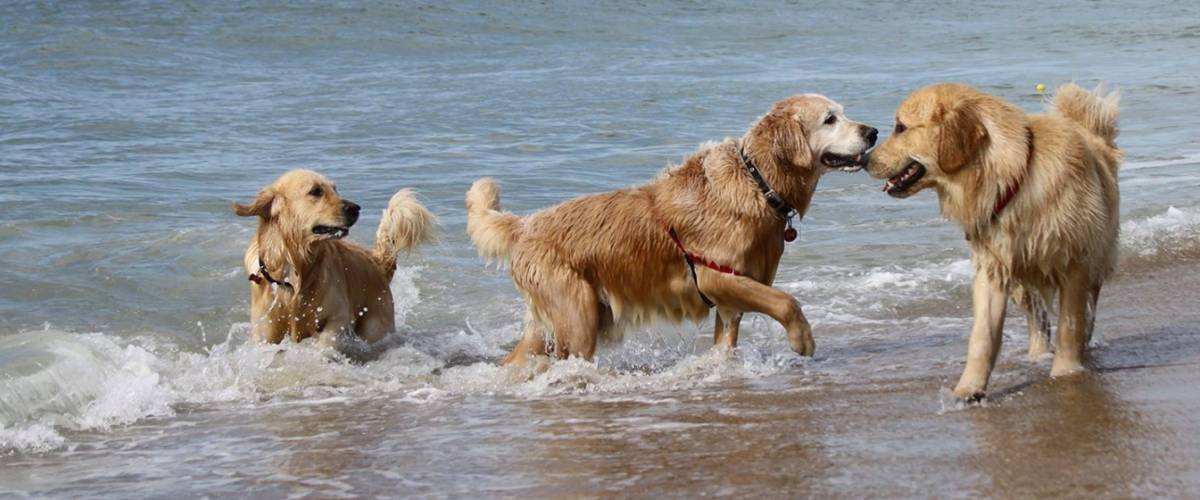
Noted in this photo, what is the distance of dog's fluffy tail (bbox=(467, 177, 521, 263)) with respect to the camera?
7.65 m

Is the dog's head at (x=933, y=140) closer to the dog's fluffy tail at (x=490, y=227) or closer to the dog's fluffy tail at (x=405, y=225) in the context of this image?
the dog's fluffy tail at (x=490, y=227)

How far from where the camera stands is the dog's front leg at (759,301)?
278 inches

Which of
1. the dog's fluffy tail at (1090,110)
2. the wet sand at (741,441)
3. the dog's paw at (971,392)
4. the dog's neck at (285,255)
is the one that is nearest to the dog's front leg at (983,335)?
the dog's paw at (971,392)

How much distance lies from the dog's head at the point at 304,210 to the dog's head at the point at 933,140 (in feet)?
10.4

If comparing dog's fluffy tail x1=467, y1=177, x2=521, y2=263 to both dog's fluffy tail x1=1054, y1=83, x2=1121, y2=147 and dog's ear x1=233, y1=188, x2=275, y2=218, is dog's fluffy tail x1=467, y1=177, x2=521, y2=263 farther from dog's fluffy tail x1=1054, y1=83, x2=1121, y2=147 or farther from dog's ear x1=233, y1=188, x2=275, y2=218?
dog's fluffy tail x1=1054, y1=83, x2=1121, y2=147

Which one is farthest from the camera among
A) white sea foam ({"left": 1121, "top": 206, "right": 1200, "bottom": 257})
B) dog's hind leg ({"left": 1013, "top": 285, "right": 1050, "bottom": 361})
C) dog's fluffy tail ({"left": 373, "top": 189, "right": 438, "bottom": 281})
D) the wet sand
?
white sea foam ({"left": 1121, "top": 206, "right": 1200, "bottom": 257})

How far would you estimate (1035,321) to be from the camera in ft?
22.3

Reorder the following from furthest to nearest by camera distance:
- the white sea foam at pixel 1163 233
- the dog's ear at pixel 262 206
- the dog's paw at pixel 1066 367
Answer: the white sea foam at pixel 1163 233, the dog's ear at pixel 262 206, the dog's paw at pixel 1066 367

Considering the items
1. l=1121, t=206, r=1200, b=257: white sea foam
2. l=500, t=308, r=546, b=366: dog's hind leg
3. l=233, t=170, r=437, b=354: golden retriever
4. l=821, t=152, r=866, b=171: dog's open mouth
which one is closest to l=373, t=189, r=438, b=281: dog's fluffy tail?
l=233, t=170, r=437, b=354: golden retriever

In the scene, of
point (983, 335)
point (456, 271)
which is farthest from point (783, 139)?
point (456, 271)

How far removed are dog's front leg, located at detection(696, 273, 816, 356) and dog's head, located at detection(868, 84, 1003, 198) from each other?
3.04 feet

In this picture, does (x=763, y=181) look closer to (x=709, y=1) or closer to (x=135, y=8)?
(x=135, y=8)

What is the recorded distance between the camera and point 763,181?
732 cm

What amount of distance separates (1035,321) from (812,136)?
4.63 ft
